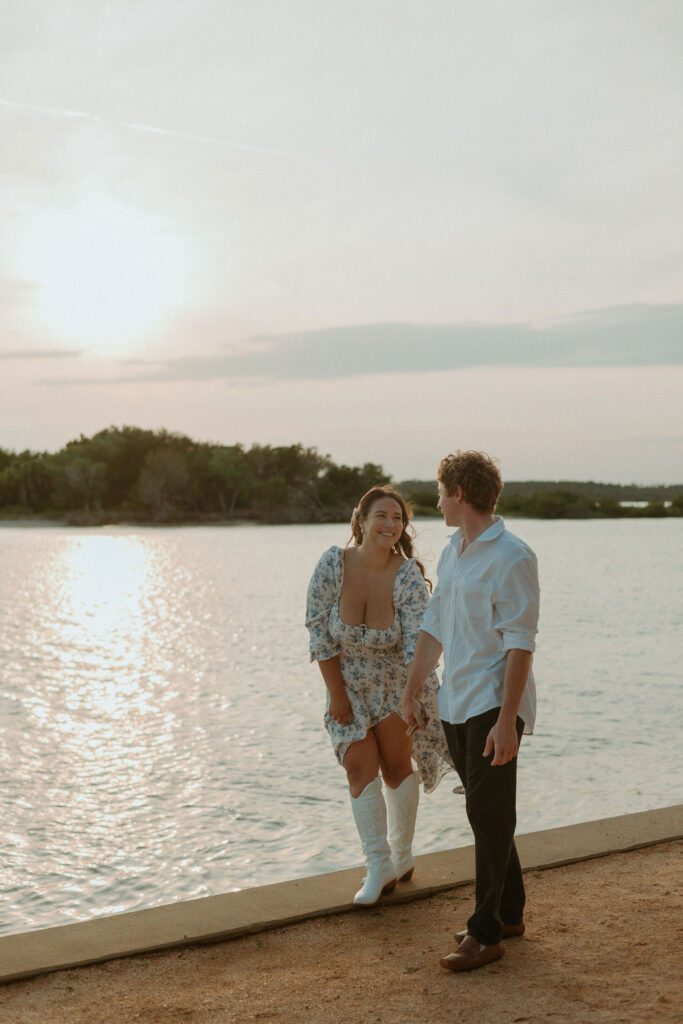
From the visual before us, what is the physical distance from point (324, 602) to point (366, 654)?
309 mm

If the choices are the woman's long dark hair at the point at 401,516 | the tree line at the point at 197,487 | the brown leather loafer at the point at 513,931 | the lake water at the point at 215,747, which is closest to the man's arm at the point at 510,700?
the brown leather loafer at the point at 513,931

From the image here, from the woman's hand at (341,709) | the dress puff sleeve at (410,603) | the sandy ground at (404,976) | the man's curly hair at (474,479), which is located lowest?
the sandy ground at (404,976)

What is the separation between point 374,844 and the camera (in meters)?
4.74

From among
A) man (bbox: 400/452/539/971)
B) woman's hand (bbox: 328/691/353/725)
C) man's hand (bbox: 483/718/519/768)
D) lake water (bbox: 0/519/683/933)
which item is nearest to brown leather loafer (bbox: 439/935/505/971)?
man (bbox: 400/452/539/971)

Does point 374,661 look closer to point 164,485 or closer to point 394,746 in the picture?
point 394,746

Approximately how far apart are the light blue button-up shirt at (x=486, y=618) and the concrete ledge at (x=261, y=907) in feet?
4.06

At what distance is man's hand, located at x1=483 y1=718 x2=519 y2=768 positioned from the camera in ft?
12.2

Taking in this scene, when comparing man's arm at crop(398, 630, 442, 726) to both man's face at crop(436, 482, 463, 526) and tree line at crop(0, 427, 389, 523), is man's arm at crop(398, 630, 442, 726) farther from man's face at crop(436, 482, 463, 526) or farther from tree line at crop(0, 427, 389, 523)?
tree line at crop(0, 427, 389, 523)

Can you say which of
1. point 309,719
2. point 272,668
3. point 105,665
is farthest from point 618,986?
point 105,665

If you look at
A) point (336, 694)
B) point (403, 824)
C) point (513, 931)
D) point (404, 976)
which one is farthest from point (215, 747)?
point (404, 976)

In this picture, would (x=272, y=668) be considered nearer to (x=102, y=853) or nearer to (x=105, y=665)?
(x=105, y=665)

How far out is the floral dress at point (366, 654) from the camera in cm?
484

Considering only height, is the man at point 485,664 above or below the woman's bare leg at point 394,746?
above

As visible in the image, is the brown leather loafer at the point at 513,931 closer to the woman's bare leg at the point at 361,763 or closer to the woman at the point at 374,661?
the woman at the point at 374,661
